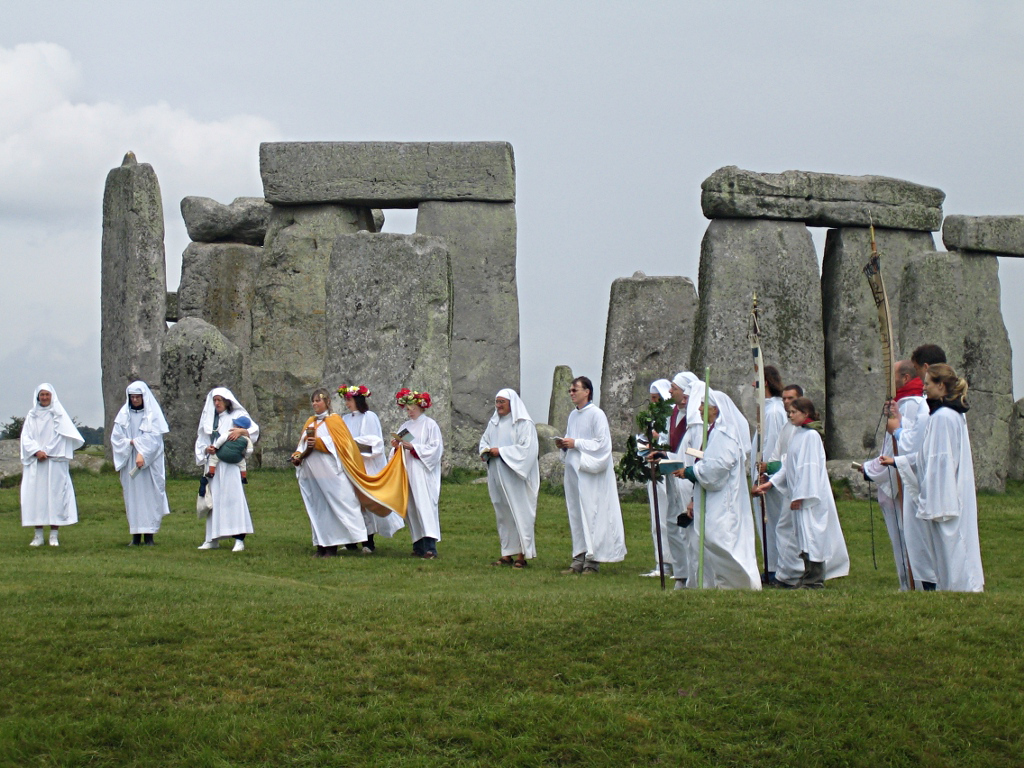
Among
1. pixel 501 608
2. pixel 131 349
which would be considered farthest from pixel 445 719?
pixel 131 349

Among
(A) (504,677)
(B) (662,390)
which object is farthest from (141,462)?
(A) (504,677)

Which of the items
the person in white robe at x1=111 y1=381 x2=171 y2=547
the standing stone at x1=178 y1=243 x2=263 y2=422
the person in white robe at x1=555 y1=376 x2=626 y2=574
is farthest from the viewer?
the standing stone at x1=178 y1=243 x2=263 y2=422

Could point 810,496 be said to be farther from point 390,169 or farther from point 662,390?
point 390,169

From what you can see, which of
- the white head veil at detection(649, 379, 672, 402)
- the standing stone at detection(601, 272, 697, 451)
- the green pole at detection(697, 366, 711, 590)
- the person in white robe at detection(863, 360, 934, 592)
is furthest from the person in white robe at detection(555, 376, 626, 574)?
the standing stone at detection(601, 272, 697, 451)

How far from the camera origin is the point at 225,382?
2125 cm

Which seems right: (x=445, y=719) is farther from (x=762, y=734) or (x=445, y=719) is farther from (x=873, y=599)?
(x=873, y=599)

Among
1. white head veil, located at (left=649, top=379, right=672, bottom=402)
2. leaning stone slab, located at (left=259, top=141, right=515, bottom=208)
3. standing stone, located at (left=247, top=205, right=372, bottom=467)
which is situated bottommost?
white head veil, located at (left=649, top=379, right=672, bottom=402)

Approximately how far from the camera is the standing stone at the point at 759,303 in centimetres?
2070

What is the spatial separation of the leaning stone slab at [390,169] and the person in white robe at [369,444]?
9.05 m

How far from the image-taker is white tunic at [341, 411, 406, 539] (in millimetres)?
15416

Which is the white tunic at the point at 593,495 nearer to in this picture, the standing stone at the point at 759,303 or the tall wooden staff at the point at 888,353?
the tall wooden staff at the point at 888,353

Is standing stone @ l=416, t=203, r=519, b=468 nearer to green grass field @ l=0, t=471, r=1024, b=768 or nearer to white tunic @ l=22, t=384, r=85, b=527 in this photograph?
white tunic @ l=22, t=384, r=85, b=527

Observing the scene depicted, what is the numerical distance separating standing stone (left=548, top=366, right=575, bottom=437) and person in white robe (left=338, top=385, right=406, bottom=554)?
11.6 m

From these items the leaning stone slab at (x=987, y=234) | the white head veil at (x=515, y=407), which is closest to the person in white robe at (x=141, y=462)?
the white head veil at (x=515, y=407)
